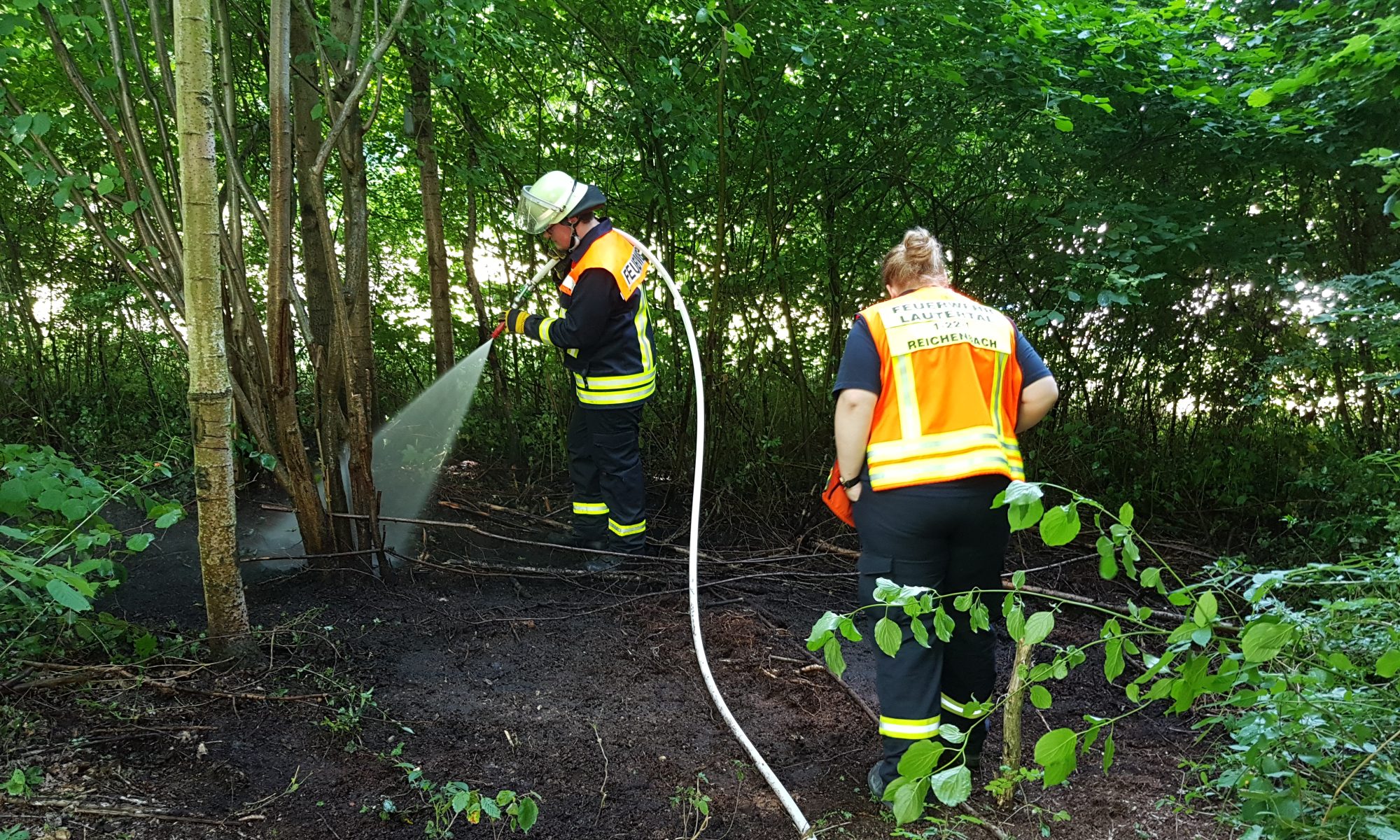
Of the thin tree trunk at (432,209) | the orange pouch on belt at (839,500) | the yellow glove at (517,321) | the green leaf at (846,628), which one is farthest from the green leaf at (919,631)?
the thin tree trunk at (432,209)

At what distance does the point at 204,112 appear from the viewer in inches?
93.4

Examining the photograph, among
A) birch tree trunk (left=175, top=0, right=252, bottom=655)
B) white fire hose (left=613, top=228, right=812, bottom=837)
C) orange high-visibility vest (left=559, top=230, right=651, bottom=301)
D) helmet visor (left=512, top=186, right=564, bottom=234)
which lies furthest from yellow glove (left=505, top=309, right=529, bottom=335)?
birch tree trunk (left=175, top=0, right=252, bottom=655)

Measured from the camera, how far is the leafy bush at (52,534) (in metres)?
2.13

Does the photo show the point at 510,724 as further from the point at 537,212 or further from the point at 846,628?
the point at 537,212

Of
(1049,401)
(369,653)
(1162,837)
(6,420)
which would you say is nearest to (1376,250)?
(1049,401)

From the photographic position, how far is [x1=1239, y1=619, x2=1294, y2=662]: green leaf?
1183 mm

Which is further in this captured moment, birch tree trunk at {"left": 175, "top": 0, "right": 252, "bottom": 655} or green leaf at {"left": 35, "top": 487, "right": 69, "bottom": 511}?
birch tree trunk at {"left": 175, "top": 0, "right": 252, "bottom": 655}

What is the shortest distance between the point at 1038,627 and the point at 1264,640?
0.34 metres

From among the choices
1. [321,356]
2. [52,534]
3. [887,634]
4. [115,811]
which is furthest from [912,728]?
[321,356]

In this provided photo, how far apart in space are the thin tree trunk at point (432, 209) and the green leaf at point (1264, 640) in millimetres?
4522

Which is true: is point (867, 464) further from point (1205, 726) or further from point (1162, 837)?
point (1205, 726)

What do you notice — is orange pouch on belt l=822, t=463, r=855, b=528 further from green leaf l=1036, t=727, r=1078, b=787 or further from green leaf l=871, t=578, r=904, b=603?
green leaf l=1036, t=727, r=1078, b=787

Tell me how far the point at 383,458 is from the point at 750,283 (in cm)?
316

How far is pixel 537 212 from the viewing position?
420 centimetres
